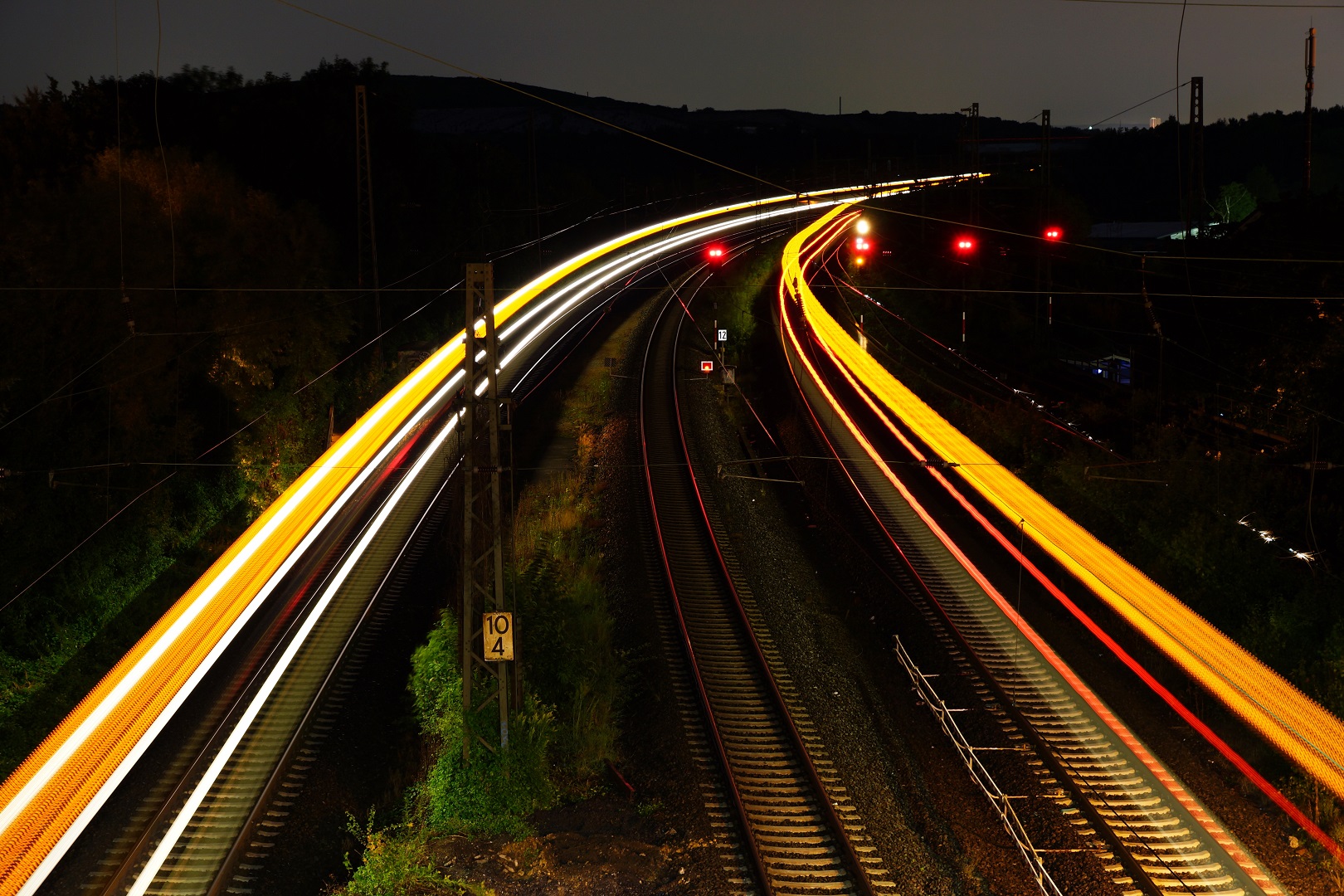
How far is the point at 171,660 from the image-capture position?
484 inches

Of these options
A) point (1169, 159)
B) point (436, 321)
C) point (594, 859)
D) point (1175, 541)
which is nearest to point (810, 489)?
point (1175, 541)

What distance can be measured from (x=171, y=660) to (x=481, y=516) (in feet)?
13.7

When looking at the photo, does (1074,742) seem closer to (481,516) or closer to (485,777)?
(485,777)

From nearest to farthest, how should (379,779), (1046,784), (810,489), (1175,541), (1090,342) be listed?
(1046,784) < (379,779) < (1175,541) < (810,489) < (1090,342)

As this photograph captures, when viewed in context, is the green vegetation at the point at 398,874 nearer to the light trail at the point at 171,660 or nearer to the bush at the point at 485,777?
the bush at the point at 485,777

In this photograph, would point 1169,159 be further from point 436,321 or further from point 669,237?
point 436,321

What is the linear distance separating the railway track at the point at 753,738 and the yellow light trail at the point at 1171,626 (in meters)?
4.92

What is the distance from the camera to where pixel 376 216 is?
3784cm

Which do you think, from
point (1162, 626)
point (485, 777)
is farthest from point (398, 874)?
point (1162, 626)

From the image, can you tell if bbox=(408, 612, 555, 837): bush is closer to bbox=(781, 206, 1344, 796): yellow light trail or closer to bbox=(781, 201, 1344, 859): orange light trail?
bbox=(781, 201, 1344, 859): orange light trail

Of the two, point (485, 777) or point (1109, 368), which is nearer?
point (485, 777)

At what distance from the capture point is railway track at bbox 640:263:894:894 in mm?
9945

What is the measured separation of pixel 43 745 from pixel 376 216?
30.2 m

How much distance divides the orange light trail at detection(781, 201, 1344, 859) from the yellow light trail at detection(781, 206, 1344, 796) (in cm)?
1
